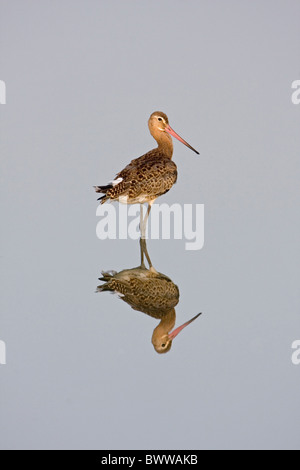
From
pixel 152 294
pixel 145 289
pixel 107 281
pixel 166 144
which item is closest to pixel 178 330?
pixel 152 294

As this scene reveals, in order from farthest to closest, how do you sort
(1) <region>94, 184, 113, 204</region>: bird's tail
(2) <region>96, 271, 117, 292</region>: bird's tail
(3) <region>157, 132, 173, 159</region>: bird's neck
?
1. (3) <region>157, 132, 173, 159</region>: bird's neck
2. (1) <region>94, 184, 113, 204</region>: bird's tail
3. (2) <region>96, 271, 117, 292</region>: bird's tail

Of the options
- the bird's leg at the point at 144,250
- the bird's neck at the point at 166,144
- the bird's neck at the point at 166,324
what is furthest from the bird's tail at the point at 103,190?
the bird's neck at the point at 166,324

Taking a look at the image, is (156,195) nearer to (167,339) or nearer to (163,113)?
(163,113)

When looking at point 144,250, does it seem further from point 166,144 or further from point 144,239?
point 166,144

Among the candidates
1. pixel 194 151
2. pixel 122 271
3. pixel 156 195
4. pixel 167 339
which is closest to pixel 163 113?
pixel 194 151

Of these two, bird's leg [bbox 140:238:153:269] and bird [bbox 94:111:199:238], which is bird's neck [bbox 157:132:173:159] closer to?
bird [bbox 94:111:199:238]

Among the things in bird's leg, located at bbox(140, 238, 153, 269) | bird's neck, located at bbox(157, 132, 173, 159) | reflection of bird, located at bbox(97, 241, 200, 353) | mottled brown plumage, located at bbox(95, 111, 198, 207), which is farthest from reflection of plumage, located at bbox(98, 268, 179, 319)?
bird's neck, located at bbox(157, 132, 173, 159)
